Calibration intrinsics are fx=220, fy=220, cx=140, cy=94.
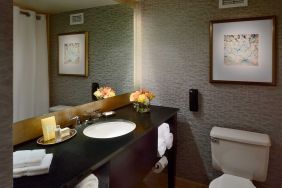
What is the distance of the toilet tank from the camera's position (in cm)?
177

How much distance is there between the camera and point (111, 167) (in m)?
1.22

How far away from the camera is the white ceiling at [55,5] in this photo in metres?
1.37

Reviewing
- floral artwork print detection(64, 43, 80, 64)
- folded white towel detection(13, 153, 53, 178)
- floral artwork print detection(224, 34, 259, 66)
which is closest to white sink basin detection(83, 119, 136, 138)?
floral artwork print detection(64, 43, 80, 64)

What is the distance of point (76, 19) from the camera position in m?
1.72

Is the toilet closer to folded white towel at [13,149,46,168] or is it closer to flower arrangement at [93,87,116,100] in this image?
flower arrangement at [93,87,116,100]

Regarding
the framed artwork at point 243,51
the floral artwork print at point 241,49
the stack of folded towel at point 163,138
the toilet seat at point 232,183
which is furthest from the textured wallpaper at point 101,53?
the toilet seat at point 232,183

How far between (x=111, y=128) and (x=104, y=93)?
Answer: 1.30ft

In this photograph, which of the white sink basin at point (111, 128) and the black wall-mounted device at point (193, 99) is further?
the black wall-mounted device at point (193, 99)

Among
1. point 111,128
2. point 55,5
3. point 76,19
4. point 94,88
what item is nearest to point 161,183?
point 111,128

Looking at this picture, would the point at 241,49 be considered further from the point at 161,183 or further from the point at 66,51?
the point at 161,183

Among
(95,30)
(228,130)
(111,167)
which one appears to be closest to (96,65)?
(95,30)

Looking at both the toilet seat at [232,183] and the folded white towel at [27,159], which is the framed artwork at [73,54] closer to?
the folded white towel at [27,159]

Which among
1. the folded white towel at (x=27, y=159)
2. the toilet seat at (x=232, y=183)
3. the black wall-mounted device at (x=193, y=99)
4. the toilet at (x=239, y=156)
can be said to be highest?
the black wall-mounted device at (x=193, y=99)

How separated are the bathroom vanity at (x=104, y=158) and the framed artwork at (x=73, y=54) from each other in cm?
46
